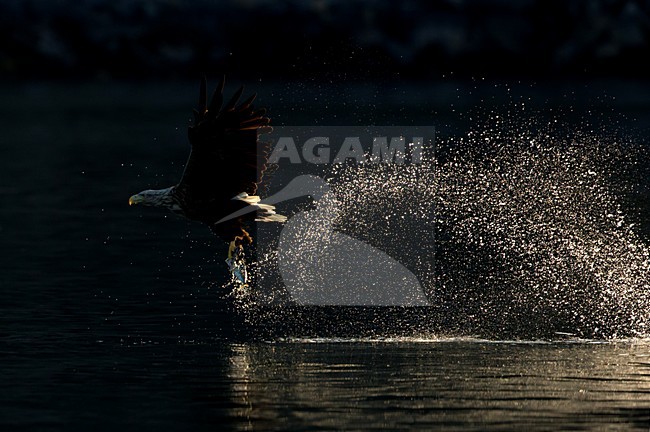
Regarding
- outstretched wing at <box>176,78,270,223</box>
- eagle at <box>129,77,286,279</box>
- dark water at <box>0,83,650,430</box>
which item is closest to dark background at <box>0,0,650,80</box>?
dark water at <box>0,83,650,430</box>

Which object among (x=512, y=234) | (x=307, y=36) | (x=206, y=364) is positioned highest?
(x=307, y=36)

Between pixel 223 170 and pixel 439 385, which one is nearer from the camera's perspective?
pixel 439 385

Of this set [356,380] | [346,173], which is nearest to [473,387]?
[356,380]

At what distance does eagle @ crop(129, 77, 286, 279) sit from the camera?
47.4ft

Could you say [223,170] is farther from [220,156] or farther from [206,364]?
[206,364]

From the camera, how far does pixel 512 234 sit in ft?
73.5

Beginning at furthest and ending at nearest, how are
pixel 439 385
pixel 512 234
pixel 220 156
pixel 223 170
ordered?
pixel 512 234, pixel 223 170, pixel 220 156, pixel 439 385

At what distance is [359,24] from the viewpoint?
65.2m

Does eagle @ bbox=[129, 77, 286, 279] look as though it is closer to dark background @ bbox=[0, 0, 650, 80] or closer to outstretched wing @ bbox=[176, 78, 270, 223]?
outstretched wing @ bbox=[176, 78, 270, 223]

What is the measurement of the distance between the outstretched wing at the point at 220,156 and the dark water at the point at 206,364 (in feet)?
4.85

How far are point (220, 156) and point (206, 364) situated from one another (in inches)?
76.7

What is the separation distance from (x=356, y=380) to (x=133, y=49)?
53620 millimetres

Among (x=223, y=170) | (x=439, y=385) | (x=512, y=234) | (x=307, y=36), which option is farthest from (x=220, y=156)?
(x=307, y=36)

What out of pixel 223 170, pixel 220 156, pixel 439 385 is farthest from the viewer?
pixel 223 170
